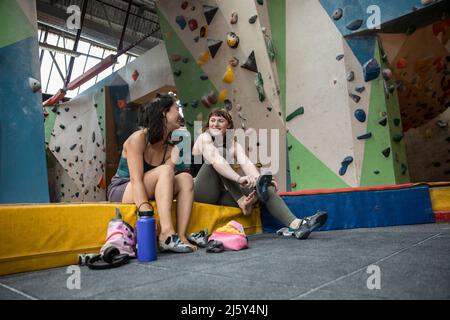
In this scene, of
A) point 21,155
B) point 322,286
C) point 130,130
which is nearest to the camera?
point 322,286

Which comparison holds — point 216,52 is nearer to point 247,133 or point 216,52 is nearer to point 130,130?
point 247,133

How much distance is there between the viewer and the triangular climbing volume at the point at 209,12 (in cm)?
373

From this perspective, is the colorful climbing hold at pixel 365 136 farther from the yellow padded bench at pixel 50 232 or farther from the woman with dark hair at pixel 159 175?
the yellow padded bench at pixel 50 232

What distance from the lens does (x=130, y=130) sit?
7.42 meters

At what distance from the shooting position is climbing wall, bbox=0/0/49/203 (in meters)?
2.74

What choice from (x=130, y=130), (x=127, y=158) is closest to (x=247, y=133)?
(x=127, y=158)

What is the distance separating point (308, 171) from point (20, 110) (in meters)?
2.77

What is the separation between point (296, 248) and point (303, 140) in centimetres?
186

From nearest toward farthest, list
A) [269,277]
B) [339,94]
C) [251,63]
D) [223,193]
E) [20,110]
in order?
[269,277] < [223,193] < [20,110] < [339,94] < [251,63]

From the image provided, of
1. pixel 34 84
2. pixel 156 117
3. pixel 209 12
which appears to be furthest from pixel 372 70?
pixel 34 84

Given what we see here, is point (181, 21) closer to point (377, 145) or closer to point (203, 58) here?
point (203, 58)

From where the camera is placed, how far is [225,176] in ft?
6.90

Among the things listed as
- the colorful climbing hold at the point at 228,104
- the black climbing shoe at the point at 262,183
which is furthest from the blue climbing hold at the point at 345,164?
the colorful climbing hold at the point at 228,104

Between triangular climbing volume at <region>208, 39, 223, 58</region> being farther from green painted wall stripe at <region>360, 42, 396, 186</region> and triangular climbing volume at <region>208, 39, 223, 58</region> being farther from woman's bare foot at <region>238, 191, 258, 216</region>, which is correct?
woman's bare foot at <region>238, 191, 258, 216</region>
